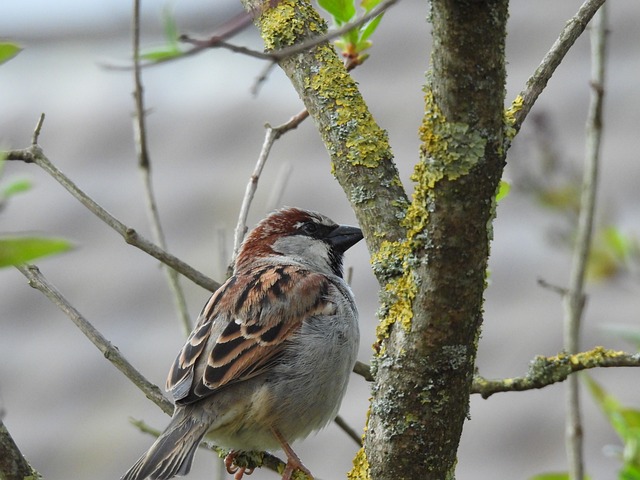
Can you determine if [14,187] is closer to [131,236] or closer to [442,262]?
[131,236]

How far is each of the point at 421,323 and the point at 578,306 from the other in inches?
39.3

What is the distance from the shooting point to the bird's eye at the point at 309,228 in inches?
153

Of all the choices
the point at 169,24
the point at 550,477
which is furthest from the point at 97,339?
the point at 550,477

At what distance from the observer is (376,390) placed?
6.45ft

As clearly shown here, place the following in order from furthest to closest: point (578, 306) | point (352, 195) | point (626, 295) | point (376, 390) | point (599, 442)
Result: point (626, 295), point (599, 442), point (578, 306), point (352, 195), point (376, 390)

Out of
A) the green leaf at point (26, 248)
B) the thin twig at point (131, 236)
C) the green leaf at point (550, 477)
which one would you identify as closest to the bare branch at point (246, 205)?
the thin twig at point (131, 236)

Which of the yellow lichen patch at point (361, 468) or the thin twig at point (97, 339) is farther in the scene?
the thin twig at point (97, 339)

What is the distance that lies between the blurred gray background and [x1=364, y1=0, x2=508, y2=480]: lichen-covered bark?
2232 mm

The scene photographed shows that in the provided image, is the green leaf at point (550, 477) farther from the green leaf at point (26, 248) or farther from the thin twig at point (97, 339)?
the green leaf at point (26, 248)

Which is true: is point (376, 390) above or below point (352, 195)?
below

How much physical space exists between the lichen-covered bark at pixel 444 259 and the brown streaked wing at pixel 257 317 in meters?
1.05

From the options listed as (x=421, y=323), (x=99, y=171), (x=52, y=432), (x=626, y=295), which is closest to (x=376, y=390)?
(x=421, y=323)

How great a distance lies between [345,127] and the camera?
240 cm

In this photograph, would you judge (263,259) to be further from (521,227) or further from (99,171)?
(99,171)
